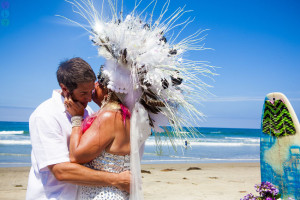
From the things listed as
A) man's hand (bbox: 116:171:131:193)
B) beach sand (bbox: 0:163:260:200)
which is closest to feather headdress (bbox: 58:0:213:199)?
man's hand (bbox: 116:171:131:193)

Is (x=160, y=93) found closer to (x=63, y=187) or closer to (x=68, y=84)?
(x=68, y=84)

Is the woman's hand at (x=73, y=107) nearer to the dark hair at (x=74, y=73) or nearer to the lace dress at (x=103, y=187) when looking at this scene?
the dark hair at (x=74, y=73)

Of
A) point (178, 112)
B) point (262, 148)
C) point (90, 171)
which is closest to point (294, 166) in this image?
point (262, 148)

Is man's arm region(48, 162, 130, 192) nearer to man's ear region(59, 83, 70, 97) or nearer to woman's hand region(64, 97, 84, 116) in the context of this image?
woman's hand region(64, 97, 84, 116)

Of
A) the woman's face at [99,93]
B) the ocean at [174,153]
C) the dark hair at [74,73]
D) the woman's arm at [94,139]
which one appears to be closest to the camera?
the woman's arm at [94,139]

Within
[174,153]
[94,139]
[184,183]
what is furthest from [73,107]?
[174,153]

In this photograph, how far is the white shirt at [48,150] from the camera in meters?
2.02

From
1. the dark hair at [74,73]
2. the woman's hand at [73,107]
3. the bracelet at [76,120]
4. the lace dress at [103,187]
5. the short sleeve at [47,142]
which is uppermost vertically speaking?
the dark hair at [74,73]

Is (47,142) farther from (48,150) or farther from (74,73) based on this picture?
(74,73)

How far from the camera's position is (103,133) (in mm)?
2006

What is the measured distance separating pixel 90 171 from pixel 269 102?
323cm

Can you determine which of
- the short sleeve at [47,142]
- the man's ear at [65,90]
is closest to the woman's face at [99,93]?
the man's ear at [65,90]

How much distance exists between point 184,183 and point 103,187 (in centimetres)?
660

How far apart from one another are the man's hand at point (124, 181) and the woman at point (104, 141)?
0.12 feet
